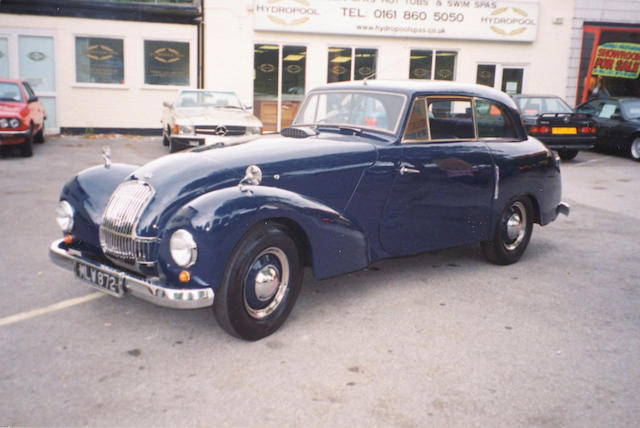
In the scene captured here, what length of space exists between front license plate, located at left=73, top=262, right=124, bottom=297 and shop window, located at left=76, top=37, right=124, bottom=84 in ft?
48.3

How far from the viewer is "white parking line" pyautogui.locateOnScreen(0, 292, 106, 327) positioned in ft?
13.5

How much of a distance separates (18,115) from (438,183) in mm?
9678

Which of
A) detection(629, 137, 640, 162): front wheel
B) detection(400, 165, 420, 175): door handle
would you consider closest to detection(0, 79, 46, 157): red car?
detection(400, 165, 420, 175): door handle

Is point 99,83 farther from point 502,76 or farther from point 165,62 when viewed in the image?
point 502,76

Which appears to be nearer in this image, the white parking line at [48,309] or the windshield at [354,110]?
the white parking line at [48,309]

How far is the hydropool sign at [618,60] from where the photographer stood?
2009 cm

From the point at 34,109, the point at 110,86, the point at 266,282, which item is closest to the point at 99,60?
the point at 110,86

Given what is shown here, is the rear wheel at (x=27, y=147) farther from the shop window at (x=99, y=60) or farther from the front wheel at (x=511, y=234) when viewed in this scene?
the front wheel at (x=511, y=234)

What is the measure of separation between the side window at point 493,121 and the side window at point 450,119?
13cm

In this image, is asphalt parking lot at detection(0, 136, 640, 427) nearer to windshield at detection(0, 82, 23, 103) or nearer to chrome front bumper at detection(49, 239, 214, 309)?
chrome front bumper at detection(49, 239, 214, 309)

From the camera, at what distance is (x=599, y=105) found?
1552 centimetres

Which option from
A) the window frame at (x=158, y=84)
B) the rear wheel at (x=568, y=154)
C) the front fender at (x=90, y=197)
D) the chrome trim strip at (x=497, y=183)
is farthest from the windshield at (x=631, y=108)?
the front fender at (x=90, y=197)

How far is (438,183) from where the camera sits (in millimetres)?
5027

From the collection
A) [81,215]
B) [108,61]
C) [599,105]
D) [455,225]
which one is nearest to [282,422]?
[81,215]
